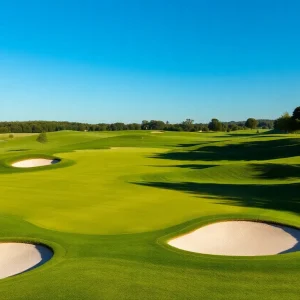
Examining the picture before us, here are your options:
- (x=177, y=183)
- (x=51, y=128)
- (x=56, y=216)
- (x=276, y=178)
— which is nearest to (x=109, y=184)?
(x=177, y=183)

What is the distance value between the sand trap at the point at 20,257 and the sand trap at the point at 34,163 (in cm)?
3413

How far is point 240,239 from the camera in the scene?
1603 cm

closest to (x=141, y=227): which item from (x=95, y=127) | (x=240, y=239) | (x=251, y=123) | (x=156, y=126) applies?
(x=240, y=239)

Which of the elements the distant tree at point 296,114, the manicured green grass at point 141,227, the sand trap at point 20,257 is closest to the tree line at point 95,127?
the distant tree at point 296,114

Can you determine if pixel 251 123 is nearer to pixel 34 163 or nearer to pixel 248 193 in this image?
pixel 34 163

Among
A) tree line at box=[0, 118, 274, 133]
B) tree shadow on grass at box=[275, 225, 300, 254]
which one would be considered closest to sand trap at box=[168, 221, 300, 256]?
tree shadow on grass at box=[275, 225, 300, 254]

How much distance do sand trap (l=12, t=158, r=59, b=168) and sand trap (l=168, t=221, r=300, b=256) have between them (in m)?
35.2

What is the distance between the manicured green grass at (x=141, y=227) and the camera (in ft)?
33.6

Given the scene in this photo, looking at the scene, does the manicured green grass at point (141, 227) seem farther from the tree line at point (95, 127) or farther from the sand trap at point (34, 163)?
the tree line at point (95, 127)

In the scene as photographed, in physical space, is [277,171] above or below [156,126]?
below

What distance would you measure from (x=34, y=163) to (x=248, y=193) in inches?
1224

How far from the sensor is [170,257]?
1274cm

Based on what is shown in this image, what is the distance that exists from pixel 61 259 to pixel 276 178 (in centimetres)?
2452

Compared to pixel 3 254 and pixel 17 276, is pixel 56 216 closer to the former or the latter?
pixel 3 254
